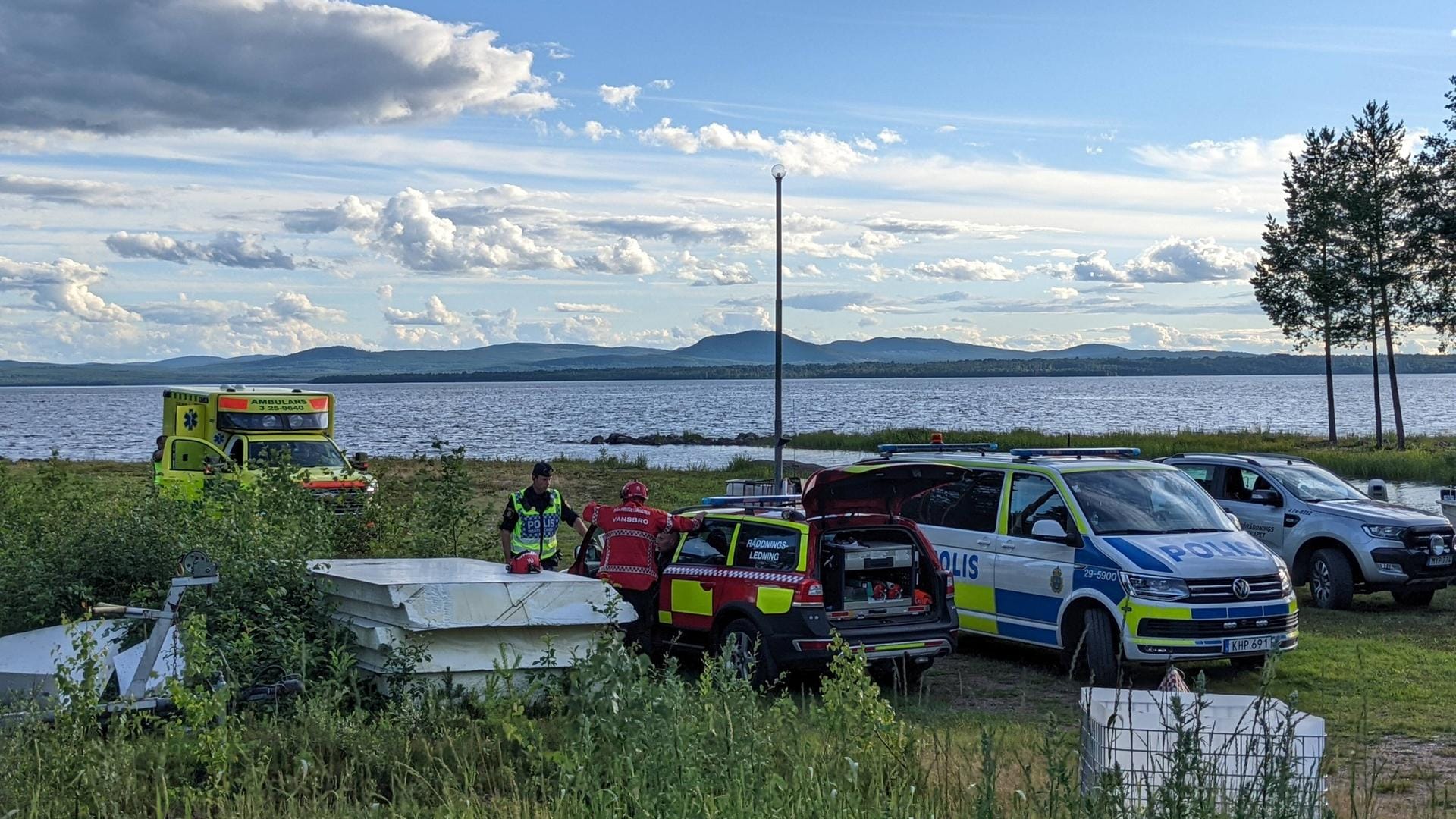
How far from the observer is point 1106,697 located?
19.7 feet

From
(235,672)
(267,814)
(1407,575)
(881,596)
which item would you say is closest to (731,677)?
(267,814)

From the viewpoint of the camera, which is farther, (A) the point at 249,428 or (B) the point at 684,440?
(B) the point at 684,440

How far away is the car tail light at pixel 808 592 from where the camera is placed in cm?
1017

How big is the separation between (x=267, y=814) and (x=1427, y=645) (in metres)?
11.1

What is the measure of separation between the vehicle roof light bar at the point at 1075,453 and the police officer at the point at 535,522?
13.7 ft

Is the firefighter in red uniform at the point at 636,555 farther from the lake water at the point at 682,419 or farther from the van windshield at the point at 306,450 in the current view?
the lake water at the point at 682,419

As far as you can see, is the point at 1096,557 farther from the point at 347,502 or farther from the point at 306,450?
the point at 306,450

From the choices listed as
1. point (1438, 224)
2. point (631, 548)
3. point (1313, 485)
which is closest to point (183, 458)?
point (631, 548)


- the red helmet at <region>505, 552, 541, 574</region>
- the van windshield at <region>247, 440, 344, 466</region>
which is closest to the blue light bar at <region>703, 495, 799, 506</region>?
the red helmet at <region>505, 552, 541, 574</region>

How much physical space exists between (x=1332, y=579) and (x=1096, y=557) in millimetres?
5501

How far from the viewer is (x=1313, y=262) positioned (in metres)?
46.1

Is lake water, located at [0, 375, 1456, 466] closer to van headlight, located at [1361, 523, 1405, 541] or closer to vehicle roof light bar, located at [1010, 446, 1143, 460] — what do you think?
van headlight, located at [1361, 523, 1405, 541]

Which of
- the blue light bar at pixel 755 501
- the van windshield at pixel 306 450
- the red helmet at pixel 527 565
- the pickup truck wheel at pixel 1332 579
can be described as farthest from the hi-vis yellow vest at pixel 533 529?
the van windshield at pixel 306 450

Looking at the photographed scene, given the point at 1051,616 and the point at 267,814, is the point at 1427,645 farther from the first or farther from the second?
the point at 267,814
